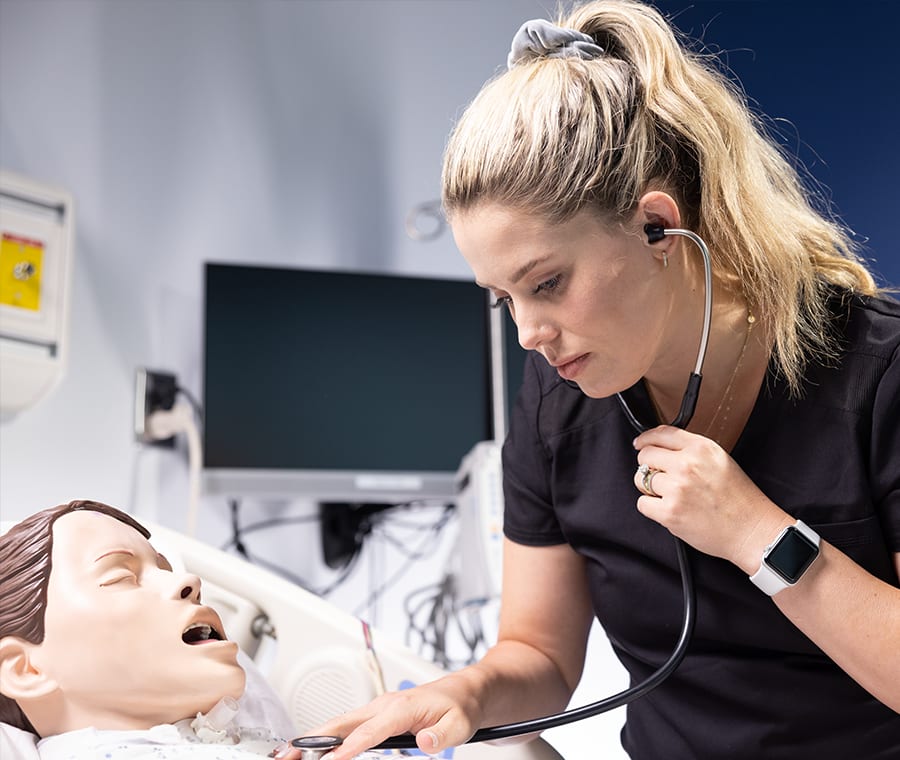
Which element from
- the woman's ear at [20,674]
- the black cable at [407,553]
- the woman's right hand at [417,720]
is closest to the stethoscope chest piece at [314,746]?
the woman's right hand at [417,720]

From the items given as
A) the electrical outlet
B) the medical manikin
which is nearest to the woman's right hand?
the medical manikin

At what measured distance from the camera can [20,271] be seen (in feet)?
6.37

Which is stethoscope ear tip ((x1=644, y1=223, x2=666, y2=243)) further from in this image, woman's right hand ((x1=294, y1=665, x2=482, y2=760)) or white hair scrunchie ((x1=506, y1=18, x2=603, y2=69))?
woman's right hand ((x1=294, y1=665, x2=482, y2=760))

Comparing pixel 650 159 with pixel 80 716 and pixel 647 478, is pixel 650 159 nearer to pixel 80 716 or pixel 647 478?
pixel 647 478

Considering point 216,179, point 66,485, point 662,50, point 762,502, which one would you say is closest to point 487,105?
point 662,50

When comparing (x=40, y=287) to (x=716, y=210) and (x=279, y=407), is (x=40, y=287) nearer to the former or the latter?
(x=279, y=407)

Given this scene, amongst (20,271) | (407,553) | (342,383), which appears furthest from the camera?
(407,553)

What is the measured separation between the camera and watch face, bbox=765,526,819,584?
98 centimetres

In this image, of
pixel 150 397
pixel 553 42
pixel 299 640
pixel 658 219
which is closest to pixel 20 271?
pixel 150 397

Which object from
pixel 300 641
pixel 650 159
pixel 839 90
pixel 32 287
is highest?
pixel 839 90

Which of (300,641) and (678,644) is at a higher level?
(678,644)

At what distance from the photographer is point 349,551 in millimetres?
2564

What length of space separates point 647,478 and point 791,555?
6.4 inches

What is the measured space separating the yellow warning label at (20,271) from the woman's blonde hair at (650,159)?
1.15 meters
